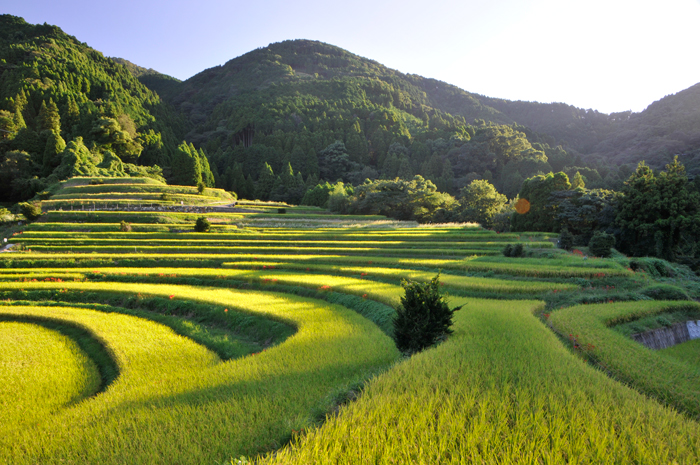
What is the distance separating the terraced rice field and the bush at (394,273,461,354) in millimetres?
475

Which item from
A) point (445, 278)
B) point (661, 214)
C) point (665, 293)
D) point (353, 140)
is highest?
point (353, 140)

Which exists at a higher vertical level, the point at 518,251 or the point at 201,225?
the point at 518,251

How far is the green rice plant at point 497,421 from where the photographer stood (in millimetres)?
3359

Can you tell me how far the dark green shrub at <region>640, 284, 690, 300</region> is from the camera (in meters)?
11.4

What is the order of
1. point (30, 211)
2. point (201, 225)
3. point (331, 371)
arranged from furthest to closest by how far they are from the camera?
point (30, 211) < point (201, 225) < point (331, 371)

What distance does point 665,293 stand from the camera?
37.8 feet

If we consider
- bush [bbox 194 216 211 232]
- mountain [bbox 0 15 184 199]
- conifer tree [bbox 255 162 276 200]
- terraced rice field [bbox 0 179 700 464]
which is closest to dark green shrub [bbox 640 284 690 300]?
terraced rice field [bbox 0 179 700 464]

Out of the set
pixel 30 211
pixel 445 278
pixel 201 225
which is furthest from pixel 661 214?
pixel 30 211

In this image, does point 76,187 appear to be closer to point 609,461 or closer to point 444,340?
point 444,340

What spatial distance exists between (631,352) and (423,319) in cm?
438

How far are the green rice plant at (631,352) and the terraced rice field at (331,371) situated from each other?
4 cm

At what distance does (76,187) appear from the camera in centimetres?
4125

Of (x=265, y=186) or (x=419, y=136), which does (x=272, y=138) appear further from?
(x=419, y=136)

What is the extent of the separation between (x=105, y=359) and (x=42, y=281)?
12883mm
